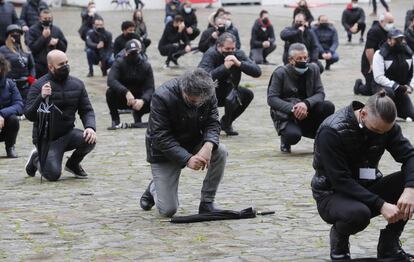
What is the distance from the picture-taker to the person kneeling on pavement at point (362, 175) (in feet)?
25.6

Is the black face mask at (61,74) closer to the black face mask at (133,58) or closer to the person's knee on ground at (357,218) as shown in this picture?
the black face mask at (133,58)

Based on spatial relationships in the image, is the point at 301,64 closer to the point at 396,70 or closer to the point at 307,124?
the point at 307,124

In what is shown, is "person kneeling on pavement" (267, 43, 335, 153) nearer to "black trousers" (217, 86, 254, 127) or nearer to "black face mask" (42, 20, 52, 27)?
"black trousers" (217, 86, 254, 127)

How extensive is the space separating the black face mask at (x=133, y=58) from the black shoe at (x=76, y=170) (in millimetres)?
4331

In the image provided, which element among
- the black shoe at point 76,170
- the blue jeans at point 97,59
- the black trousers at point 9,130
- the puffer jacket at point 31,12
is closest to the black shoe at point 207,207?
the black shoe at point 76,170

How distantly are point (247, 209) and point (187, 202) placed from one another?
42.1 inches

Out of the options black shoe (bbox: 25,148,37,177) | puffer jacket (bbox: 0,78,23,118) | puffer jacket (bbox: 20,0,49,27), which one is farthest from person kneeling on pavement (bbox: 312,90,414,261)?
puffer jacket (bbox: 20,0,49,27)

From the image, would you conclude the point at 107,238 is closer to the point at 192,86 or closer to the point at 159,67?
the point at 192,86

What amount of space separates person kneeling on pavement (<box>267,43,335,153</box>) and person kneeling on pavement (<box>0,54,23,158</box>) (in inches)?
131

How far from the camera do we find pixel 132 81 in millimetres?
17219

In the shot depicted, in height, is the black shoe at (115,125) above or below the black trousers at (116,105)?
below

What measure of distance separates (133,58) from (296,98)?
379cm

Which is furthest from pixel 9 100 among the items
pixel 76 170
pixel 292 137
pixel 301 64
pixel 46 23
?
pixel 46 23

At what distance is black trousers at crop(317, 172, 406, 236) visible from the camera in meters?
7.92
